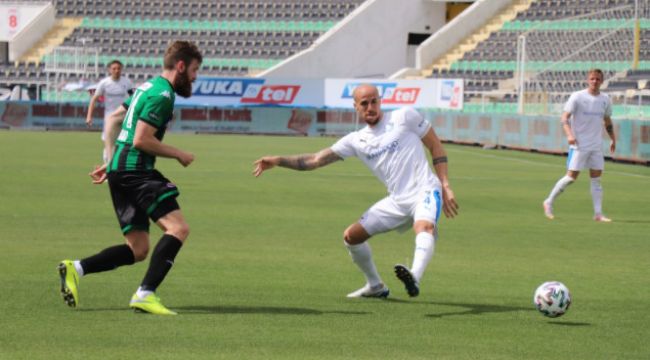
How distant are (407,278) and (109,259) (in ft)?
7.22

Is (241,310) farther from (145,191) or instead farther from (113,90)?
(113,90)

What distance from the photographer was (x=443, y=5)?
6397cm

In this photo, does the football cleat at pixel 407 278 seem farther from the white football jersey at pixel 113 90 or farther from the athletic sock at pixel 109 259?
the white football jersey at pixel 113 90

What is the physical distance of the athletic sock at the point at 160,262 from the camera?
8.77 meters

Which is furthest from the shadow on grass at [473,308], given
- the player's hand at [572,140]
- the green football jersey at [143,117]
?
the player's hand at [572,140]

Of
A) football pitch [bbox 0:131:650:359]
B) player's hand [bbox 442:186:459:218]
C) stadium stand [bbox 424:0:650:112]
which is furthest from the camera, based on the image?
stadium stand [bbox 424:0:650:112]

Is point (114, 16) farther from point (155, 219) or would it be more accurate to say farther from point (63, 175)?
point (155, 219)

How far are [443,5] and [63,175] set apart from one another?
42.8 metres

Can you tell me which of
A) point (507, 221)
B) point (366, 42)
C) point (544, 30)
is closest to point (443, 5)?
point (366, 42)

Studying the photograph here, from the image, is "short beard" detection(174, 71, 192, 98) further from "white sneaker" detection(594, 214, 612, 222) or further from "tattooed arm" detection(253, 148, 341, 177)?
"white sneaker" detection(594, 214, 612, 222)

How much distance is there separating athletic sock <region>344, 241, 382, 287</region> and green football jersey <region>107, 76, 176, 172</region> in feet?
6.07

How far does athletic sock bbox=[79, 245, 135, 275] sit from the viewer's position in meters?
9.12

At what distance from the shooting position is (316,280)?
10.9 metres

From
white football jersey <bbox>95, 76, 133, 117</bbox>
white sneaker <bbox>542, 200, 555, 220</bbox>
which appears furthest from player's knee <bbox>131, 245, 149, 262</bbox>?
white football jersey <bbox>95, 76, 133, 117</bbox>
